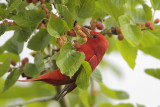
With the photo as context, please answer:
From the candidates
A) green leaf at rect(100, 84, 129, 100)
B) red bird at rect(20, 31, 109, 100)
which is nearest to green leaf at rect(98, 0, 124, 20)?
red bird at rect(20, 31, 109, 100)

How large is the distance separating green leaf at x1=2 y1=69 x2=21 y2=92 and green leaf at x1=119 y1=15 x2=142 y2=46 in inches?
19.0

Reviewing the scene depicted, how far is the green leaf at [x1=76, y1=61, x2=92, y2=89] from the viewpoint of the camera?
103 centimetres

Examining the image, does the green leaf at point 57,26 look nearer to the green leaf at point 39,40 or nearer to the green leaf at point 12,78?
the green leaf at point 39,40

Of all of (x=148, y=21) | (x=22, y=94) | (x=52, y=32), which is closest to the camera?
(x=52, y=32)

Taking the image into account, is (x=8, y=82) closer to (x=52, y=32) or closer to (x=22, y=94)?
(x=52, y=32)

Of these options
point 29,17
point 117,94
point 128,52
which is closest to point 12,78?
point 29,17

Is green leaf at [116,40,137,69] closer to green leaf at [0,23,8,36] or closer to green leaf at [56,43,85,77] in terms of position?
green leaf at [56,43,85,77]

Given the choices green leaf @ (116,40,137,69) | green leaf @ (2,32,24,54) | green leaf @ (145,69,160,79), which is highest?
green leaf @ (2,32,24,54)

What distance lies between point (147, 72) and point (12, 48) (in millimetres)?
657

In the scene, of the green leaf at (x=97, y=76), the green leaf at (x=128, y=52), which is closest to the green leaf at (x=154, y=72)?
the green leaf at (x=128, y=52)

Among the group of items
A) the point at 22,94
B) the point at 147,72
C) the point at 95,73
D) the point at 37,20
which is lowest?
the point at 22,94

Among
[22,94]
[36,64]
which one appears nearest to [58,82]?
[36,64]

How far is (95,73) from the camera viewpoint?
1413mm

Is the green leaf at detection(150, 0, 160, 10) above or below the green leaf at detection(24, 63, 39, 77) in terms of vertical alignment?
above
